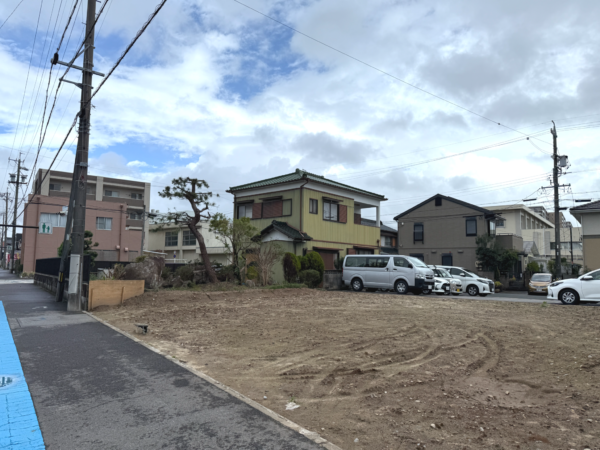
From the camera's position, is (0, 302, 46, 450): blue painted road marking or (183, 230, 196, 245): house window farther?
(183, 230, 196, 245): house window

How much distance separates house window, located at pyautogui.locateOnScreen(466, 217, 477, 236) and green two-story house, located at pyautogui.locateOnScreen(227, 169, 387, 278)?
10408mm

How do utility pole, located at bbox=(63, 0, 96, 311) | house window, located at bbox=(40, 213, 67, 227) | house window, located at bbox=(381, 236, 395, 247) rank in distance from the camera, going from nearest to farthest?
1. utility pole, located at bbox=(63, 0, 96, 311)
2. house window, located at bbox=(40, 213, 67, 227)
3. house window, located at bbox=(381, 236, 395, 247)

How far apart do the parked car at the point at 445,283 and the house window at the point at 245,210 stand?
39.0 ft

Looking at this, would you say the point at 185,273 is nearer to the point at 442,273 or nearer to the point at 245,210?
the point at 245,210

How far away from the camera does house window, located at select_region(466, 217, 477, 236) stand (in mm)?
35312

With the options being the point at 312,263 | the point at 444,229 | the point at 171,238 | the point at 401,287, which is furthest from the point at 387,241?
the point at 171,238

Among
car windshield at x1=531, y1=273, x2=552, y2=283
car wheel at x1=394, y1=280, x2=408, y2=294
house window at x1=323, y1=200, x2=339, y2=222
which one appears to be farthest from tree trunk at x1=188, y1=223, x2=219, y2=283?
car windshield at x1=531, y1=273, x2=552, y2=283

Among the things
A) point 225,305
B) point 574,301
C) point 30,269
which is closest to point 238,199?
point 225,305

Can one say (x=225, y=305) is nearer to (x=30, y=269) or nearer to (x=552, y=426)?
(x=552, y=426)

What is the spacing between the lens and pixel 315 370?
241 inches

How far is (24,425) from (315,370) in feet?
11.4

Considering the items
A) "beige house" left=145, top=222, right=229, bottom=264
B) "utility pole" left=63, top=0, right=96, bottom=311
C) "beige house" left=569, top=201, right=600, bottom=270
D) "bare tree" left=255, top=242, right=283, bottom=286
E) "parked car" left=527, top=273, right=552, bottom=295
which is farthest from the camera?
"beige house" left=145, top=222, right=229, bottom=264

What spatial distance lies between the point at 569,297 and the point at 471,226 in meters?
20.2

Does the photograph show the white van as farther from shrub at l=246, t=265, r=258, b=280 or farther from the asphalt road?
the asphalt road
